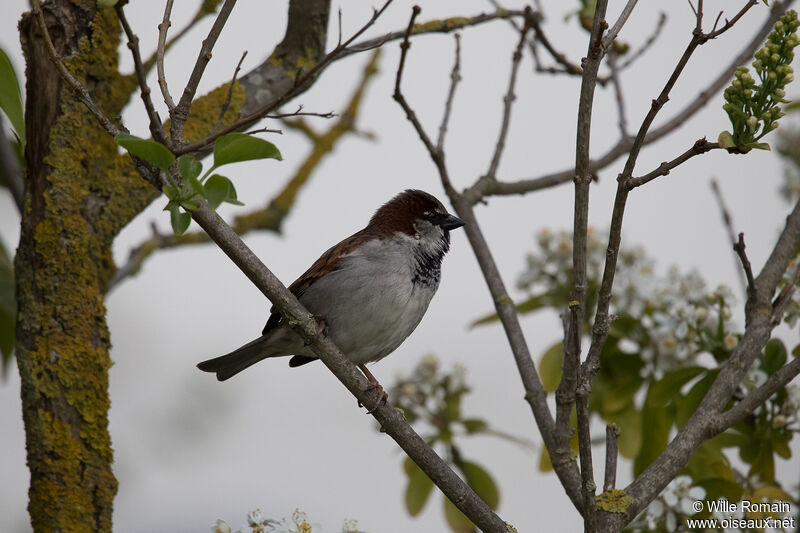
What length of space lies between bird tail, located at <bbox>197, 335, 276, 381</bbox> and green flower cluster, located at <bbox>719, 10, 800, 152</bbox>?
2.25 m

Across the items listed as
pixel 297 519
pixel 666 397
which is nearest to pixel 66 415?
pixel 297 519

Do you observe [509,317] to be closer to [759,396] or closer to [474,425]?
[474,425]

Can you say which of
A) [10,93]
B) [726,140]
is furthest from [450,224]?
[10,93]

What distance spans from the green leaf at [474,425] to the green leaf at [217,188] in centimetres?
214

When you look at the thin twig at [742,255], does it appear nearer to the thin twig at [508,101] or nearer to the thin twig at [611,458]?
the thin twig at [611,458]

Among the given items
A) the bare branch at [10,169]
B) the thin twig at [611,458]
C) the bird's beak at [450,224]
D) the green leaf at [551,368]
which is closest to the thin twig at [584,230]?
the thin twig at [611,458]

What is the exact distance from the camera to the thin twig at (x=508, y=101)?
3369 mm

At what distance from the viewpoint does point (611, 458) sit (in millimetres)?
2252

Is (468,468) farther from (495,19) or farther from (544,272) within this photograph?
(495,19)

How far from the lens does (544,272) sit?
3.45m

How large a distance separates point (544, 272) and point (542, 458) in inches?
29.5

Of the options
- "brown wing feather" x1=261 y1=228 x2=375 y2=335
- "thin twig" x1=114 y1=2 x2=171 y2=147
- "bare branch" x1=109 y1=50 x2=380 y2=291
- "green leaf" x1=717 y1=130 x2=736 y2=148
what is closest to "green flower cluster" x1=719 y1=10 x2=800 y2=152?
"green leaf" x1=717 y1=130 x2=736 y2=148

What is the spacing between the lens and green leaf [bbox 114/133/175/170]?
1.55m

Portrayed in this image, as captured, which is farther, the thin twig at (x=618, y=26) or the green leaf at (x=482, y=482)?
the green leaf at (x=482, y=482)
